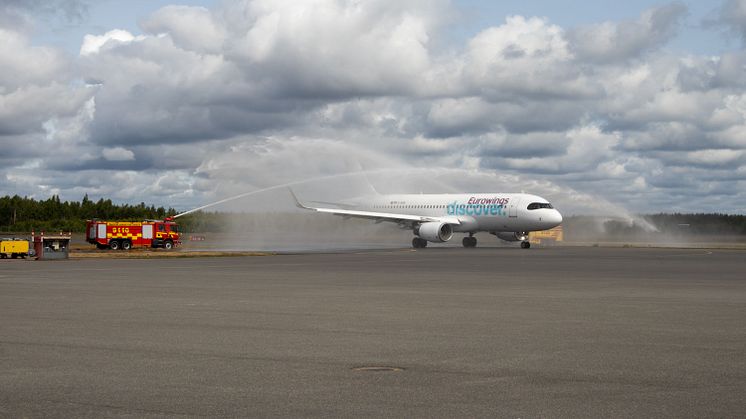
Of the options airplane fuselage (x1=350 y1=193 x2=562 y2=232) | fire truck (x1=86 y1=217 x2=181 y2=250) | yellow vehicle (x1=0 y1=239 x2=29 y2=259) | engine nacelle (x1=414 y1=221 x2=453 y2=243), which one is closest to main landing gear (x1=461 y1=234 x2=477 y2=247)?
airplane fuselage (x1=350 y1=193 x2=562 y2=232)

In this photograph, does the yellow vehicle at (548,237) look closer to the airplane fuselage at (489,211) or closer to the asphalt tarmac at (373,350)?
the airplane fuselage at (489,211)

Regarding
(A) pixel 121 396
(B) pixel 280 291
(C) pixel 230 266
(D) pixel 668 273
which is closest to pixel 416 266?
(C) pixel 230 266

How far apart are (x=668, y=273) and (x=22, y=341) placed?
28.0m

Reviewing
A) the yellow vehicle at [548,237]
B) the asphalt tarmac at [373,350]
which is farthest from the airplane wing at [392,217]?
the asphalt tarmac at [373,350]

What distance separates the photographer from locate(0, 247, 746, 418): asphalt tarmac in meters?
10.3

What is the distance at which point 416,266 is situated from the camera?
4419cm

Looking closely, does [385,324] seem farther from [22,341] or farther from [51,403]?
[51,403]

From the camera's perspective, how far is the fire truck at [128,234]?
74.4m

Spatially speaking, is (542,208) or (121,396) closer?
(121,396)

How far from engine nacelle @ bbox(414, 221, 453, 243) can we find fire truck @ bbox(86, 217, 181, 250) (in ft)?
68.8

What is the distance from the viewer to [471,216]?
247ft

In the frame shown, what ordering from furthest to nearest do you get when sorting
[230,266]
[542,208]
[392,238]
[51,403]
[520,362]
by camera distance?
[392,238]
[542,208]
[230,266]
[520,362]
[51,403]

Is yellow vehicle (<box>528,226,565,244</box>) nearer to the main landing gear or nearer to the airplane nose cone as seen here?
the main landing gear

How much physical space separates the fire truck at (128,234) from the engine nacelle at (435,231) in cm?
2098
